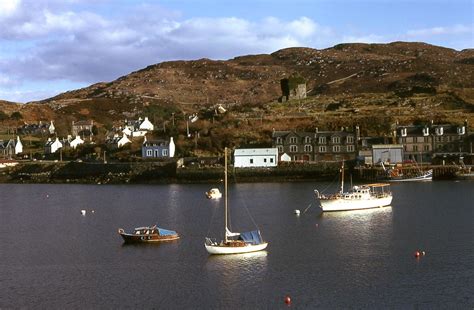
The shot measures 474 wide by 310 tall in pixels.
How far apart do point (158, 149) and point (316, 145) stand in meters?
23.0

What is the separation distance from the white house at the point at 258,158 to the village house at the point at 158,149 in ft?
40.6

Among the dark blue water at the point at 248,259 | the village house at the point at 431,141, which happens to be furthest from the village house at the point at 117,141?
the dark blue water at the point at 248,259

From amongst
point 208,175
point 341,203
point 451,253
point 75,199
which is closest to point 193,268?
point 451,253

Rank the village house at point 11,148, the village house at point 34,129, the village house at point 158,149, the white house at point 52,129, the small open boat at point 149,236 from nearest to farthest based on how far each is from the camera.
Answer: the small open boat at point 149,236 → the village house at point 158,149 → the village house at point 11,148 → the white house at point 52,129 → the village house at point 34,129

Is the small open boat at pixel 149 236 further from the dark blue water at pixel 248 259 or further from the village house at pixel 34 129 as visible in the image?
the village house at pixel 34 129

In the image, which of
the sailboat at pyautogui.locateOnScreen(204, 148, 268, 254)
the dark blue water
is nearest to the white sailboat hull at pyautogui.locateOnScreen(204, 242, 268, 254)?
the sailboat at pyautogui.locateOnScreen(204, 148, 268, 254)

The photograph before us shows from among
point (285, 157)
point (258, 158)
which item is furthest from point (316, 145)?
point (258, 158)

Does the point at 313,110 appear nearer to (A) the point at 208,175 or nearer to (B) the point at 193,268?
(A) the point at 208,175

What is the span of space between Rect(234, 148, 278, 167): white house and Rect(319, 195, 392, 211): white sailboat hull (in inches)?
1336

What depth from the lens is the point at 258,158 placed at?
300ft

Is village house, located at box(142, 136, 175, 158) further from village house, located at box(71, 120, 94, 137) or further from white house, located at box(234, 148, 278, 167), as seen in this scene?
village house, located at box(71, 120, 94, 137)

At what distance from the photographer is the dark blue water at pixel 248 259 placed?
29.6 meters

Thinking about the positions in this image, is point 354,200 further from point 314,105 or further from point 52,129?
point 52,129

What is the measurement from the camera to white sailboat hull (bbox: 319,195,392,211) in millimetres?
54838
